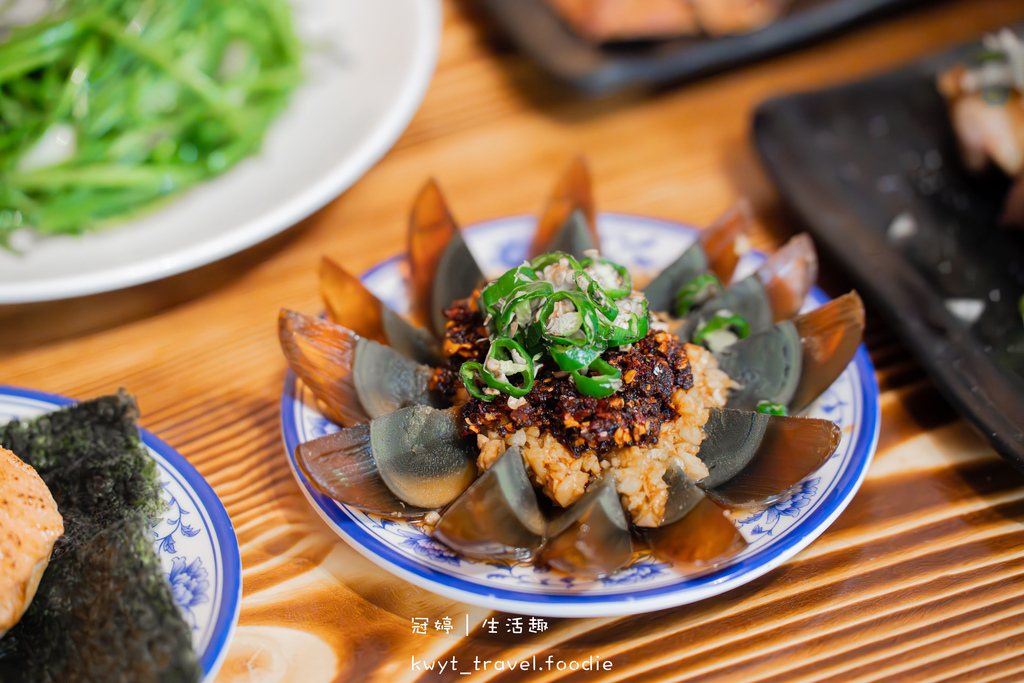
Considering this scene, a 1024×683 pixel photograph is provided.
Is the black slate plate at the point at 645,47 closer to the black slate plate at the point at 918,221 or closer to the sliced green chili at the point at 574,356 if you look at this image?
the black slate plate at the point at 918,221

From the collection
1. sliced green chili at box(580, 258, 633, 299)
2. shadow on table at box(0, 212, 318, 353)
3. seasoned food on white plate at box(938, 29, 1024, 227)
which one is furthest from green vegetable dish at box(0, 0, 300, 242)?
seasoned food on white plate at box(938, 29, 1024, 227)

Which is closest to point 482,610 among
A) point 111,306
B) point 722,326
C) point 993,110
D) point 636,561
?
point 636,561

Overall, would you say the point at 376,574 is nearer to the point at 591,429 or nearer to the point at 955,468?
the point at 591,429

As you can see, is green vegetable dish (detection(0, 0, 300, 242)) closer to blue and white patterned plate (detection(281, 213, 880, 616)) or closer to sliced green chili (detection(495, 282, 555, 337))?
blue and white patterned plate (detection(281, 213, 880, 616))

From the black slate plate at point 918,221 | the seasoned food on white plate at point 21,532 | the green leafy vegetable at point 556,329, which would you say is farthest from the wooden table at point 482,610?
the green leafy vegetable at point 556,329

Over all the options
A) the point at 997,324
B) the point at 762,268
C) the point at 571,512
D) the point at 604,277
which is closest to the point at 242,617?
the point at 571,512

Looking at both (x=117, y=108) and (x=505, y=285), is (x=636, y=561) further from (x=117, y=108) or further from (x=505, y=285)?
(x=117, y=108)
